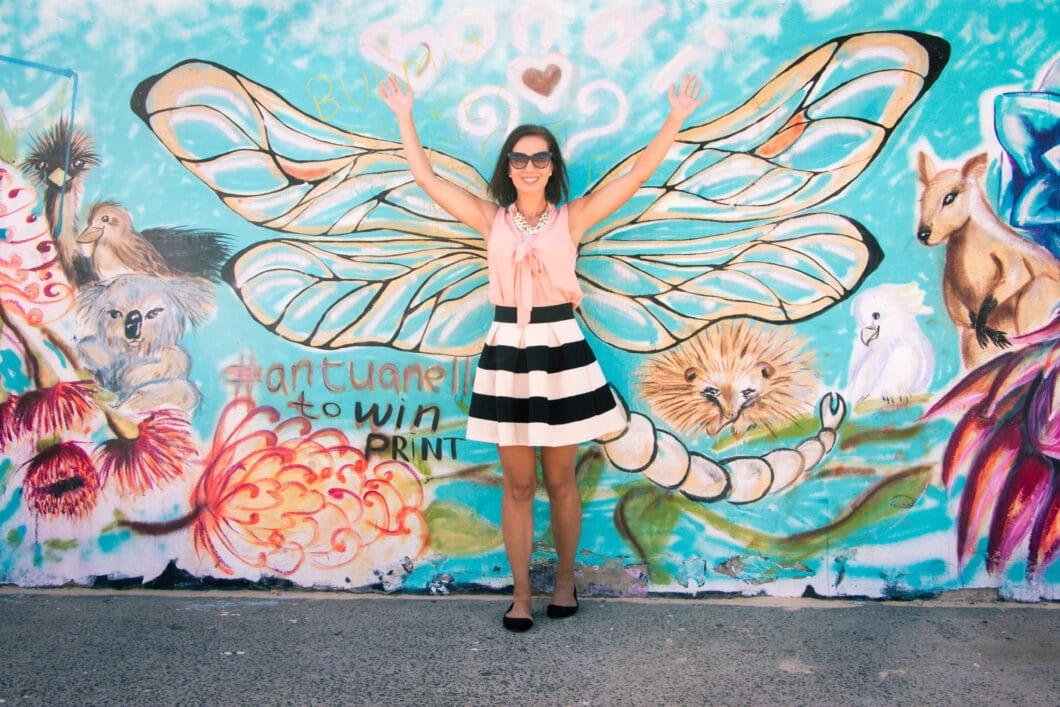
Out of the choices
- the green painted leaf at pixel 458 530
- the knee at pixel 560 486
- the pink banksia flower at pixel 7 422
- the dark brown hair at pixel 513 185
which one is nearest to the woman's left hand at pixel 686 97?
the dark brown hair at pixel 513 185

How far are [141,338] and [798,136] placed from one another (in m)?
2.79

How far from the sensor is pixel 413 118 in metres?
3.45

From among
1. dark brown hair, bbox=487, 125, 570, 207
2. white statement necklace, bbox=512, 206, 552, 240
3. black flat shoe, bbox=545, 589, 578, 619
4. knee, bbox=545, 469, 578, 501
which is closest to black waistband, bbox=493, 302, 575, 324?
white statement necklace, bbox=512, 206, 552, 240

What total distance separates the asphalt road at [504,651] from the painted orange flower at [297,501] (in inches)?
6.5

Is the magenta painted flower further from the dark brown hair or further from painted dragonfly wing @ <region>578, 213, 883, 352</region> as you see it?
the dark brown hair

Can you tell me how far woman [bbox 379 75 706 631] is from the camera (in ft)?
10.2

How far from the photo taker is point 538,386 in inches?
121

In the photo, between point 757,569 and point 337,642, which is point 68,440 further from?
point 757,569

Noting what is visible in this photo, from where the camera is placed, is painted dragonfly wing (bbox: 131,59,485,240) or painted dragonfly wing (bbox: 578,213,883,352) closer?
painted dragonfly wing (bbox: 578,213,883,352)

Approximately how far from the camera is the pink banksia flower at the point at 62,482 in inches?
143

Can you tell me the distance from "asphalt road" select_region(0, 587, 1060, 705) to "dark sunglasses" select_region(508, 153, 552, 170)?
1694 millimetres

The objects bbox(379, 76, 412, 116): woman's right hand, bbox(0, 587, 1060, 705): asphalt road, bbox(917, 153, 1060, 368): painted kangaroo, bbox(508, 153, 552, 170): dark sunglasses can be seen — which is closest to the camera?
bbox(0, 587, 1060, 705): asphalt road

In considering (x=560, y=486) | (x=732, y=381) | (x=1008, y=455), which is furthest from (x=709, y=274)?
(x=1008, y=455)

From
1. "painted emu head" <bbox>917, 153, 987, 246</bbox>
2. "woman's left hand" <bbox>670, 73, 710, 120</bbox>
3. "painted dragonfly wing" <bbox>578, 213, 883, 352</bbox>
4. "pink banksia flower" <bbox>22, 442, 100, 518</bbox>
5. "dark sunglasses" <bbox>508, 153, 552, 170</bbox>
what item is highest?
"woman's left hand" <bbox>670, 73, 710, 120</bbox>
